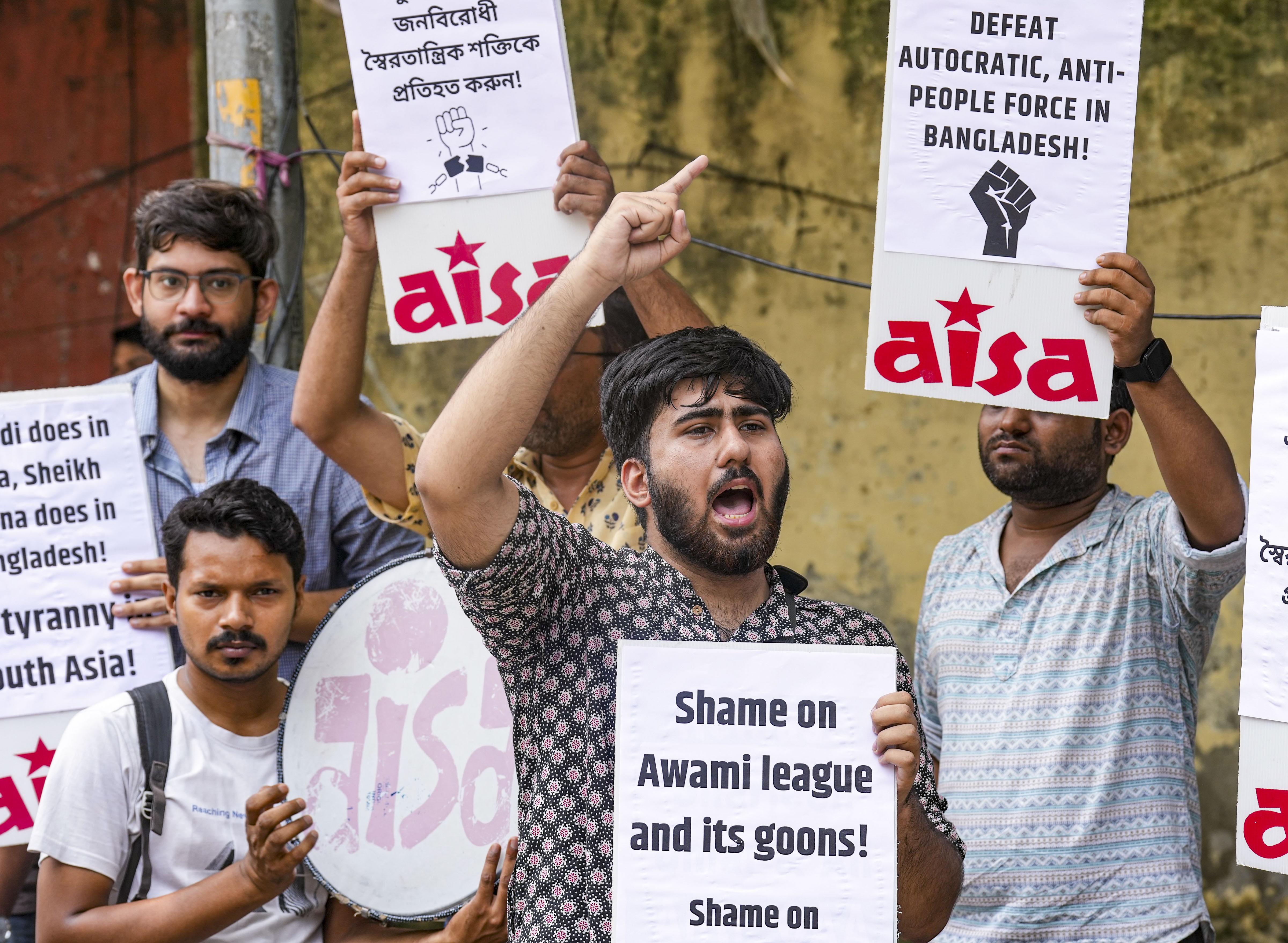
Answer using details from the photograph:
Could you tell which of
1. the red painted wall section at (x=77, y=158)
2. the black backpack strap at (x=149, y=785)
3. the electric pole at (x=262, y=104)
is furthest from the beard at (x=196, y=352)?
the red painted wall section at (x=77, y=158)

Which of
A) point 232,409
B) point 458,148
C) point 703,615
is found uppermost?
point 458,148

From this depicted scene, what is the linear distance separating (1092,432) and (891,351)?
0.74 metres

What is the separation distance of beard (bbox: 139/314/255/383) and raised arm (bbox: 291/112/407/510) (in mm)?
245

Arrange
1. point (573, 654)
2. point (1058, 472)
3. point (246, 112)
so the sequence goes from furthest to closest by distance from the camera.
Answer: point (246, 112)
point (1058, 472)
point (573, 654)

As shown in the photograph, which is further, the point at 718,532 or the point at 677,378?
the point at 677,378

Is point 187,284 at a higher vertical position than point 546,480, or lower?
higher

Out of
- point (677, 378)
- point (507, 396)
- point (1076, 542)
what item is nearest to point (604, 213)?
point (677, 378)

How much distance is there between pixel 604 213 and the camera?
305 cm

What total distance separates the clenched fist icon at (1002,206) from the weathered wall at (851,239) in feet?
9.28

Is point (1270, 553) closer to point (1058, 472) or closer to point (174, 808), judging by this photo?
point (1058, 472)

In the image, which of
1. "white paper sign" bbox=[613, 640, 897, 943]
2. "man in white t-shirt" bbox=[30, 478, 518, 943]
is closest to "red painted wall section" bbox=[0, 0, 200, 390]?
"man in white t-shirt" bbox=[30, 478, 518, 943]

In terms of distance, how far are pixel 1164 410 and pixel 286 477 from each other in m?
2.13

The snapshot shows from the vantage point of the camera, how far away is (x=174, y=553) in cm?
316

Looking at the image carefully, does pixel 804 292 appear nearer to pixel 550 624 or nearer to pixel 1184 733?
pixel 1184 733
